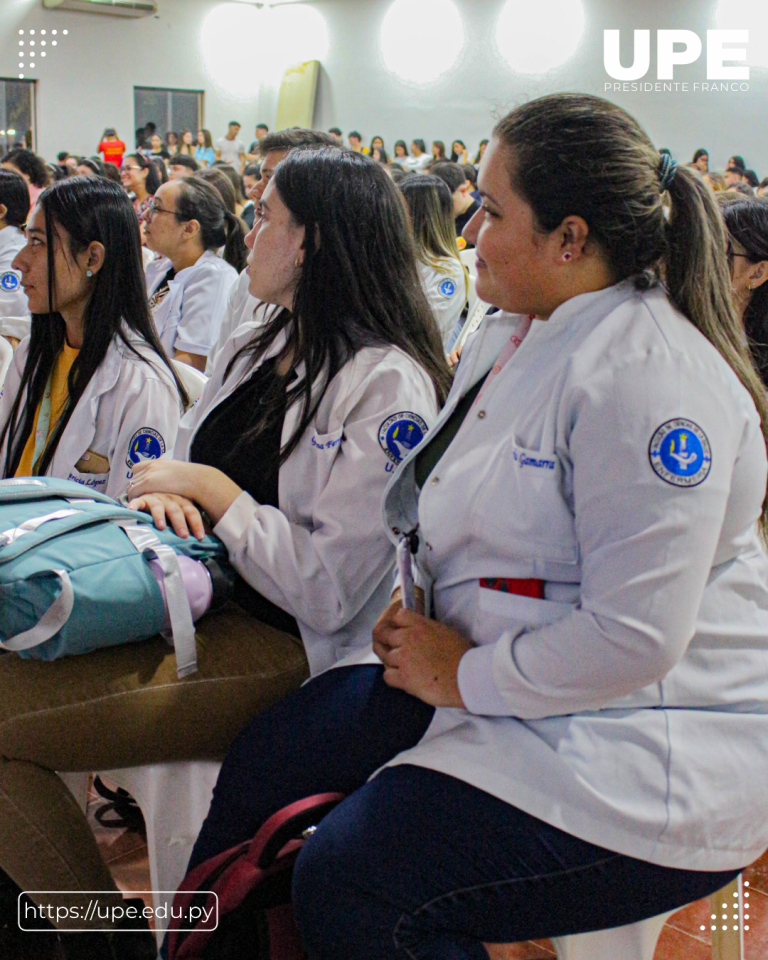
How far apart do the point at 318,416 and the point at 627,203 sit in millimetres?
611

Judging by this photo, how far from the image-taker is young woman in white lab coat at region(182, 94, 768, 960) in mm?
961

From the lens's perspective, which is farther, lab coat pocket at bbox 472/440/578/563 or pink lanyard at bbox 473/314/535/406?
pink lanyard at bbox 473/314/535/406

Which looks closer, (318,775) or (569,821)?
(569,821)

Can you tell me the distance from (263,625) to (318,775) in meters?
0.34

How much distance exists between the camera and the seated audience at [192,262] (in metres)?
3.60

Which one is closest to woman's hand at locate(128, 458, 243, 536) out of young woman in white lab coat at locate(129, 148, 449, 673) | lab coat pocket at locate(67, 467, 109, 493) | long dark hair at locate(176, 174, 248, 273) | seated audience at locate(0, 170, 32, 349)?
young woman in white lab coat at locate(129, 148, 449, 673)

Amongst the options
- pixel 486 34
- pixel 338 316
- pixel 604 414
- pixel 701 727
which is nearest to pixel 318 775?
pixel 701 727

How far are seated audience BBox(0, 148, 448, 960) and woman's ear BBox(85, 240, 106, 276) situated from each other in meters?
0.47

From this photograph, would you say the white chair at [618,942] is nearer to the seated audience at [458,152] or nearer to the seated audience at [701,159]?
the seated audience at [701,159]

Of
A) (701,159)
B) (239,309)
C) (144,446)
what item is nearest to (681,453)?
(144,446)

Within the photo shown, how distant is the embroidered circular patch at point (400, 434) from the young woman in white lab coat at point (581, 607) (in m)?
0.27

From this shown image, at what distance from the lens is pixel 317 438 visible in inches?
57.6

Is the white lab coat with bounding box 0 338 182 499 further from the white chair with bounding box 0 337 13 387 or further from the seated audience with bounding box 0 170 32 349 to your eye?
the seated audience with bounding box 0 170 32 349

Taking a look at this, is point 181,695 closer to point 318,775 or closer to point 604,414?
point 318,775
